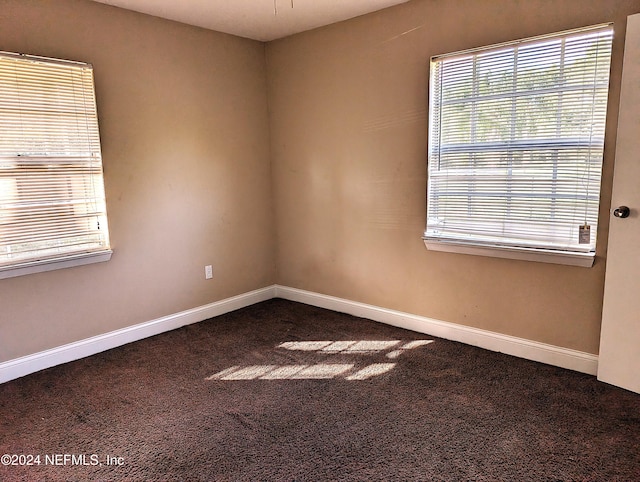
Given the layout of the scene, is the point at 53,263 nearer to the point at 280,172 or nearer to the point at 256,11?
the point at 280,172

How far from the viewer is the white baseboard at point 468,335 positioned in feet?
9.29

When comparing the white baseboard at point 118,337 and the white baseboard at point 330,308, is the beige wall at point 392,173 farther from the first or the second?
the white baseboard at point 118,337

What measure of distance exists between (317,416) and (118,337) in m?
1.79

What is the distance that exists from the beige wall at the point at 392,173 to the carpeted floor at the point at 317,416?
39 centimetres

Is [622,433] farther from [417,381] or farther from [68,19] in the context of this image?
[68,19]

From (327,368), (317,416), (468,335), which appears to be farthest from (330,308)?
(317,416)

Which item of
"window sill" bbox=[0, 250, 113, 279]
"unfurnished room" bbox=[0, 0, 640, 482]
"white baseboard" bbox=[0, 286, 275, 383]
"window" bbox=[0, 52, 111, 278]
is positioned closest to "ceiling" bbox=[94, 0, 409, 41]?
"unfurnished room" bbox=[0, 0, 640, 482]

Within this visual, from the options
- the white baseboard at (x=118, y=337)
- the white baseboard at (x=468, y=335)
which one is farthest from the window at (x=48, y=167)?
the white baseboard at (x=468, y=335)

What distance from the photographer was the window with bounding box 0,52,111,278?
2781 mm

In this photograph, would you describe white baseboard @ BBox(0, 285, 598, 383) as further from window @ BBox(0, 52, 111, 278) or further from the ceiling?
the ceiling

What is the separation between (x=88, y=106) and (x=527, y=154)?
291 centimetres

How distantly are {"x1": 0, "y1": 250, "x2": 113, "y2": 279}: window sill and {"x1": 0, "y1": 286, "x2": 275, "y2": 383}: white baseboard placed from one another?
1.81ft

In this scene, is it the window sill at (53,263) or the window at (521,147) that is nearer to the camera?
the window at (521,147)

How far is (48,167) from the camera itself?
294 centimetres
